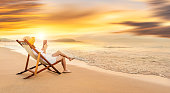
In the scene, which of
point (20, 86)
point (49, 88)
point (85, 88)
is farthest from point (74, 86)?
point (20, 86)

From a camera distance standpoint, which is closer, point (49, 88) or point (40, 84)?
point (49, 88)

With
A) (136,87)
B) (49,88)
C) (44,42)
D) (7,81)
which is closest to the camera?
(49,88)

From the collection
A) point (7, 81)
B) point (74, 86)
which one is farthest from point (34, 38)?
point (74, 86)

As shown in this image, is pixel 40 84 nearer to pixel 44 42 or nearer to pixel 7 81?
pixel 7 81

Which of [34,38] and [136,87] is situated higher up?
[34,38]

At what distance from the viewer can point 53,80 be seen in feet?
13.9

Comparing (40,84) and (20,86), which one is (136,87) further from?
(20,86)

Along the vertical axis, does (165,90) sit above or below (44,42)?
below

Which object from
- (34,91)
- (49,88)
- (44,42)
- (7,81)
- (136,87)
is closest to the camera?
(34,91)

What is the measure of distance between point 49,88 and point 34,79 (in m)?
0.92

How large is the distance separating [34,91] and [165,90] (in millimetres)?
2829

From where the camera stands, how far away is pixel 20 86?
12.1 ft

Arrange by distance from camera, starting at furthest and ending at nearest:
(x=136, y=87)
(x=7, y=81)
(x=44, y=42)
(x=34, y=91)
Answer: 1. (x=44, y=42)
2. (x=7, y=81)
3. (x=136, y=87)
4. (x=34, y=91)

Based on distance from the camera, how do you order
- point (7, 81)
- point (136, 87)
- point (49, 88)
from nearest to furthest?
point (49, 88) < point (136, 87) < point (7, 81)
